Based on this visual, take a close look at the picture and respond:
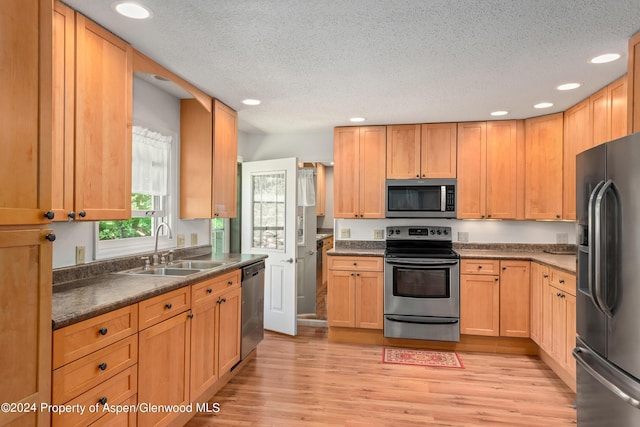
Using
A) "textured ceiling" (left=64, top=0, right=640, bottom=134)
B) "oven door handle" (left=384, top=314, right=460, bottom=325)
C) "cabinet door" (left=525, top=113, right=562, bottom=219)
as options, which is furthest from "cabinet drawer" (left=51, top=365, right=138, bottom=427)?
"cabinet door" (left=525, top=113, right=562, bottom=219)

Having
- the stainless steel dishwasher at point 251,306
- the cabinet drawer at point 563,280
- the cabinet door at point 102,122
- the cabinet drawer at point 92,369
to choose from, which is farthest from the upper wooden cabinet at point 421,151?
the cabinet drawer at point 92,369

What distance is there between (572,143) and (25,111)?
13.1 ft

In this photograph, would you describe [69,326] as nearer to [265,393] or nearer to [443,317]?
[265,393]

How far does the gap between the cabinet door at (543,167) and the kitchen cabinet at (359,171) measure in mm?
1503

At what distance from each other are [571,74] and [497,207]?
166 cm

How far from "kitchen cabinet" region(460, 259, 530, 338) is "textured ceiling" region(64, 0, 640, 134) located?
1561mm

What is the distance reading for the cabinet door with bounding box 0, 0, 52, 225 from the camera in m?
1.19

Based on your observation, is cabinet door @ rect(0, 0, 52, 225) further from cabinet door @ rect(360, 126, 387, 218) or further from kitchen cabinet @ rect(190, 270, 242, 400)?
cabinet door @ rect(360, 126, 387, 218)

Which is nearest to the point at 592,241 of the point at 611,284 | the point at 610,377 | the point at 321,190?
the point at 611,284

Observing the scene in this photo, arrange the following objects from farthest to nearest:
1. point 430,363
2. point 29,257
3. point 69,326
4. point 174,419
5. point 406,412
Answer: point 430,363 < point 406,412 < point 174,419 < point 69,326 < point 29,257

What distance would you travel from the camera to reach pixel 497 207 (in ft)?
13.4

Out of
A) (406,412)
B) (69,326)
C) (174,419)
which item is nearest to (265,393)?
(174,419)

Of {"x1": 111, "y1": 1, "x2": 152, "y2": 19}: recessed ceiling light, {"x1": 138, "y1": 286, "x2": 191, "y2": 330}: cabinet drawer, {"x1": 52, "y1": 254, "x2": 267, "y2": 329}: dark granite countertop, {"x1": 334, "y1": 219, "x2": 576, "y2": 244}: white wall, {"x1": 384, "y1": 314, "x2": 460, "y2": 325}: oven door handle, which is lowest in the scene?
{"x1": 384, "y1": 314, "x2": 460, "y2": 325}: oven door handle

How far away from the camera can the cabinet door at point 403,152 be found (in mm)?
4199
